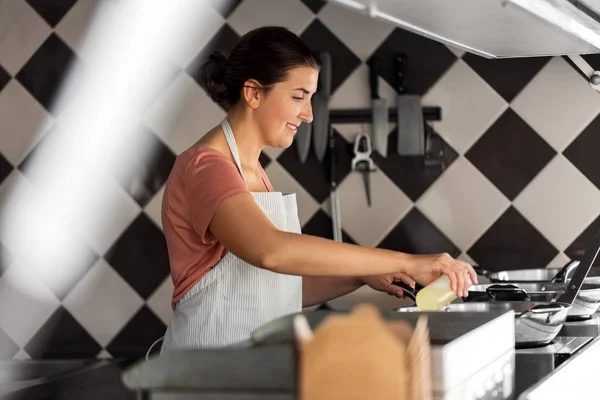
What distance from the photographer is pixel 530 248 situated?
2.53 m

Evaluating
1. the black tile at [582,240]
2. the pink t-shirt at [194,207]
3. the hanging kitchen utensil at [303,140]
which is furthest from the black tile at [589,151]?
the pink t-shirt at [194,207]

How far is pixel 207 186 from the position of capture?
155cm

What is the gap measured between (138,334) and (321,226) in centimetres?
63

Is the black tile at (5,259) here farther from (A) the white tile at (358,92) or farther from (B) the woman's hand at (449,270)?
(B) the woman's hand at (449,270)

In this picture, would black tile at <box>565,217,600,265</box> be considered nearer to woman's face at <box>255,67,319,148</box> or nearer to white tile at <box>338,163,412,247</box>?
white tile at <box>338,163,412,247</box>

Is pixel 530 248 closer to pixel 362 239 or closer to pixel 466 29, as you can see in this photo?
pixel 362 239

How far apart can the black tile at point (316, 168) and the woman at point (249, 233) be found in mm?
675

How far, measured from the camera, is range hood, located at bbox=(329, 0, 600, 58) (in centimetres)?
144

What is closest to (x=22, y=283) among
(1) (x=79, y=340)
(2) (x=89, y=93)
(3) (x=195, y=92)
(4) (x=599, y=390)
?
(1) (x=79, y=340)

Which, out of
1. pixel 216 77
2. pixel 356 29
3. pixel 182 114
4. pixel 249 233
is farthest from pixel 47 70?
pixel 249 233

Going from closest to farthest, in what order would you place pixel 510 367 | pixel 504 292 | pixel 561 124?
1. pixel 510 367
2. pixel 504 292
3. pixel 561 124

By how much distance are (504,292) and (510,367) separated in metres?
0.66

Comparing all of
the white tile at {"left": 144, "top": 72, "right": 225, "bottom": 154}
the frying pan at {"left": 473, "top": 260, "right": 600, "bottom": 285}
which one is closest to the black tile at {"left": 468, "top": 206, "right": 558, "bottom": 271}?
the frying pan at {"left": 473, "top": 260, "right": 600, "bottom": 285}

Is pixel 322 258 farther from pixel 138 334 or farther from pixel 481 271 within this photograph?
pixel 138 334
